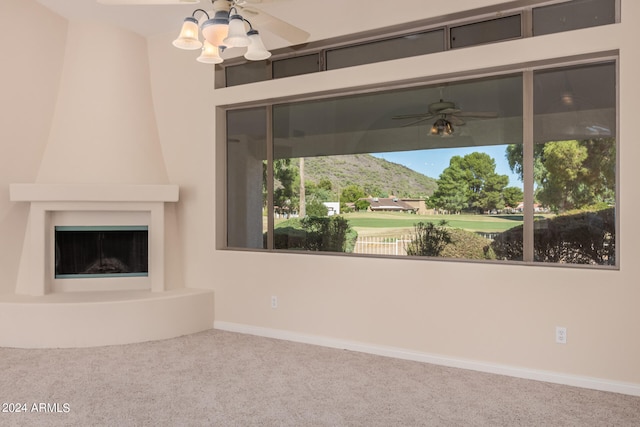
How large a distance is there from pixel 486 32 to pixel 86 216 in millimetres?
4016

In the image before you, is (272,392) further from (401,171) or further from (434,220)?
(401,171)

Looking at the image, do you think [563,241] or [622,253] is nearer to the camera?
[622,253]

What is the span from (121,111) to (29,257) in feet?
5.48

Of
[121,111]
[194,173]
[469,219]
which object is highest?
[121,111]

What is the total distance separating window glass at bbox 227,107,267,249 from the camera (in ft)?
16.5

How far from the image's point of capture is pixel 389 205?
4.40 metres

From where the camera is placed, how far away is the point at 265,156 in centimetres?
499

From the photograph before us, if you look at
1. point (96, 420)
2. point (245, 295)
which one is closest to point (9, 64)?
point (245, 295)

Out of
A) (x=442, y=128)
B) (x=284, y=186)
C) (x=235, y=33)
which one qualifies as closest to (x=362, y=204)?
(x=284, y=186)

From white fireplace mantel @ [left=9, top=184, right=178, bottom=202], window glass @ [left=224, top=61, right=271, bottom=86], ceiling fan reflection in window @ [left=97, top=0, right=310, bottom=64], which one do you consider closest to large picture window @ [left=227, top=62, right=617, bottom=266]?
window glass @ [left=224, top=61, right=271, bottom=86]

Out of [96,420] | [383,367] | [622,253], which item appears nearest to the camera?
[96,420]

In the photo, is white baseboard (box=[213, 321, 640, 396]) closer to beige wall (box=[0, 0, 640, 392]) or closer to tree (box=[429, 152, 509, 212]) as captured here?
beige wall (box=[0, 0, 640, 392])

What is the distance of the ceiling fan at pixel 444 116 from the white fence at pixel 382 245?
942 mm

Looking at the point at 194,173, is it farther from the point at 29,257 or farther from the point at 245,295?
the point at 29,257
